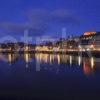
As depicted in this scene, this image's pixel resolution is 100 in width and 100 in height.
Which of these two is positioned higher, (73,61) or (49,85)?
(73,61)

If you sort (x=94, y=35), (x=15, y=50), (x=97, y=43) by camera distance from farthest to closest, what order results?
(x=15, y=50), (x=94, y=35), (x=97, y=43)

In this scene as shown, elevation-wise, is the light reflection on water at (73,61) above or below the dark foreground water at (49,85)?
above

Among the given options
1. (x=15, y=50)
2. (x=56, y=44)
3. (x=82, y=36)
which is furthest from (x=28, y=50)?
(x=82, y=36)

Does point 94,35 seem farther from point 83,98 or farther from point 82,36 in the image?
point 83,98

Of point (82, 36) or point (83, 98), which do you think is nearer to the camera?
point (83, 98)

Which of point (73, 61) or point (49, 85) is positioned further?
point (73, 61)

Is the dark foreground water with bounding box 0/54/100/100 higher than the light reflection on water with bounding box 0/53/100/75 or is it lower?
lower

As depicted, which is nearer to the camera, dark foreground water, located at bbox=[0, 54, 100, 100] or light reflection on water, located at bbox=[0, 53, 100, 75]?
dark foreground water, located at bbox=[0, 54, 100, 100]

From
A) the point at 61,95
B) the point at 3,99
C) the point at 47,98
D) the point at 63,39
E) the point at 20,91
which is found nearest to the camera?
the point at 3,99

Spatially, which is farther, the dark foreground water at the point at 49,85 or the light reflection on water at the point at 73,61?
the light reflection on water at the point at 73,61

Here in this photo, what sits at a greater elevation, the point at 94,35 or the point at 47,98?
the point at 94,35

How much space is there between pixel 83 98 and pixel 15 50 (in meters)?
155

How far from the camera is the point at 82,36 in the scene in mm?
150125

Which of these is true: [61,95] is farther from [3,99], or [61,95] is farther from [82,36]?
[82,36]
